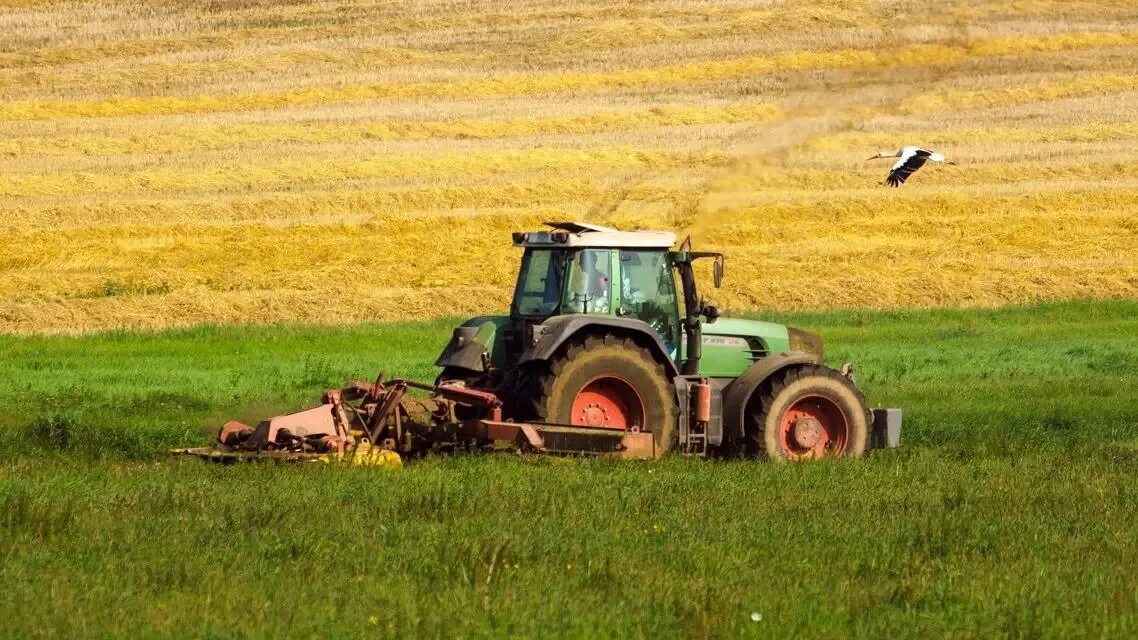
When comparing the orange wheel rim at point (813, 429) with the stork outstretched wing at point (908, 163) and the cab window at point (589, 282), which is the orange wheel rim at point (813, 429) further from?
the stork outstretched wing at point (908, 163)

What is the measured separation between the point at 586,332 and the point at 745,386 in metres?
1.53

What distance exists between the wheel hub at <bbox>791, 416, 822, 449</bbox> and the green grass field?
2.52ft

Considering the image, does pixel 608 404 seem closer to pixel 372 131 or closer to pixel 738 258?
pixel 738 258

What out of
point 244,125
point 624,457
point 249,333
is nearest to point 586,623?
point 624,457

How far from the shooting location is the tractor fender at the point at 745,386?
14414mm

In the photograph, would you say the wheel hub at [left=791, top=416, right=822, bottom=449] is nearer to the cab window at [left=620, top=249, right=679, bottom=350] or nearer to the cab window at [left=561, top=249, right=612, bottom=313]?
the cab window at [left=620, top=249, right=679, bottom=350]

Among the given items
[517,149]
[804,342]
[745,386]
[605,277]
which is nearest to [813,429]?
[745,386]

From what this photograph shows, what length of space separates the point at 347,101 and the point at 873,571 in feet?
117

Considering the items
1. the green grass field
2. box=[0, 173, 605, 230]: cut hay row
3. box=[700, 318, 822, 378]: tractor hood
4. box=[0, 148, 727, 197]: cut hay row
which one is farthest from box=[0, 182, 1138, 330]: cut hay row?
box=[700, 318, 822, 378]: tractor hood

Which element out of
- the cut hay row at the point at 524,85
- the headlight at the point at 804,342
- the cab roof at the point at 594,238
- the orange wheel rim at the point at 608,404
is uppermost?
the cut hay row at the point at 524,85

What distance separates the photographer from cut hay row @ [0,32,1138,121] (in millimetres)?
42844

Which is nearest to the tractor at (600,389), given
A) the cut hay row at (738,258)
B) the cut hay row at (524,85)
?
the cut hay row at (738,258)

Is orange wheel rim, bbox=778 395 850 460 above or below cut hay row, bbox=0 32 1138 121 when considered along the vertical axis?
below

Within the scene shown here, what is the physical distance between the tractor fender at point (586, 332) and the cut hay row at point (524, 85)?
28870mm
